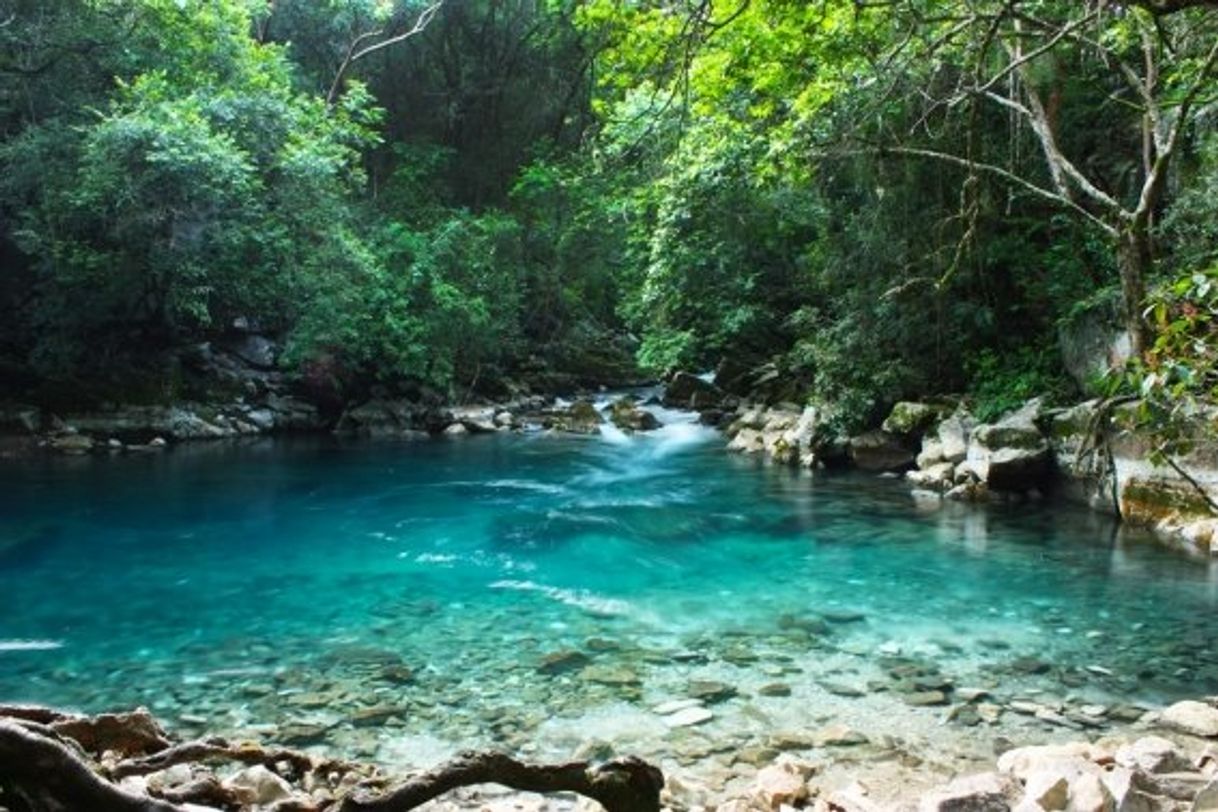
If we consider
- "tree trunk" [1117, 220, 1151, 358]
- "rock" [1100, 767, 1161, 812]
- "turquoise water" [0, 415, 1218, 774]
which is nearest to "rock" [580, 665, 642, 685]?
"turquoise water" [0, 415, 1218, 774]

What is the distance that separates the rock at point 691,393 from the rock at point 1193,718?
17.9 m

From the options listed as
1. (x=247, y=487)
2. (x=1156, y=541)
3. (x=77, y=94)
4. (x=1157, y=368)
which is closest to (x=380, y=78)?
(x=77, y=94)

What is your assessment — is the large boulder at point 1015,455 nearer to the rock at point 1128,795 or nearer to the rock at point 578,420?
the rock at point 1128,795

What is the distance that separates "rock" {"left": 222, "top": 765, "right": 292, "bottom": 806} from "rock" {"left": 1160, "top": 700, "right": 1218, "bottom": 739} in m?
4.69

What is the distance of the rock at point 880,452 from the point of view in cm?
1523

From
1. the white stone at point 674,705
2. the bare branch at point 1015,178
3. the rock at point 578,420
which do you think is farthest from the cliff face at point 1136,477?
the rock at point 578,420

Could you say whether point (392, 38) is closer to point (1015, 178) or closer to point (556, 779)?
point (1015, 178)

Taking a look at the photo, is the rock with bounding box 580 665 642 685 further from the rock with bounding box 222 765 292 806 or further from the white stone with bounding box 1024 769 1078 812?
the white stone with bounding box 1024 769 1078 812

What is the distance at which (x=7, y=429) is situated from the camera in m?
18.1

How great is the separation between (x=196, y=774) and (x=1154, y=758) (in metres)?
4.03

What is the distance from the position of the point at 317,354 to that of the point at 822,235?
11220mm

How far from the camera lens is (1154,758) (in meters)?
4.04

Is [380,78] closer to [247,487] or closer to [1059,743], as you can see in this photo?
[247,487]

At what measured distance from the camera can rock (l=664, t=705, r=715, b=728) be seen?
5.33m
